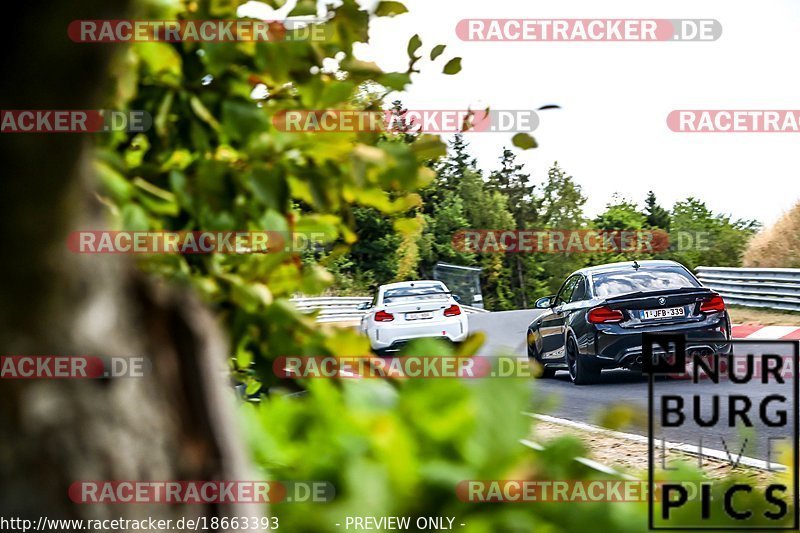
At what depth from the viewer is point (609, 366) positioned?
1168 cm

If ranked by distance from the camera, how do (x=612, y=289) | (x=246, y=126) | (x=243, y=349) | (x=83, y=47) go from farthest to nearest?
(x=612, y=289) → (x=243, y=349) → (x=246, y=126) → (x=83, y=47)

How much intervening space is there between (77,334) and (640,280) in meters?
11.4

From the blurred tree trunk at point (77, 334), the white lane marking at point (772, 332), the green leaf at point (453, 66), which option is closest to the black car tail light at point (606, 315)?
the white lane marking at point (772, 332)

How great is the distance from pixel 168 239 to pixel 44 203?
3.43ft

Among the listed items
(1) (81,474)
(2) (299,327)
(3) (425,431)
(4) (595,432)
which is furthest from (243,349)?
(4) (595,432)

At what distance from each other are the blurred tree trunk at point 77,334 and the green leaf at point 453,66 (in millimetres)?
1356

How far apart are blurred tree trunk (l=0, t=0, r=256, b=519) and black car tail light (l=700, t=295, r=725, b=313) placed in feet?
36.6

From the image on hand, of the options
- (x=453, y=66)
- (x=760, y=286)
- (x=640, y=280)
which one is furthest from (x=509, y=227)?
(x=453, y=66)

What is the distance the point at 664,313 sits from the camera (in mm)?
11359

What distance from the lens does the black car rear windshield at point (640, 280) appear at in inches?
454

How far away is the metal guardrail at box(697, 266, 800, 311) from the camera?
2052 centimetres

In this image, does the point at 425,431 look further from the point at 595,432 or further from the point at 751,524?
the point at 595,432

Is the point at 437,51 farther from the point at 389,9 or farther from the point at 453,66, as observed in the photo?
the point at 389,9

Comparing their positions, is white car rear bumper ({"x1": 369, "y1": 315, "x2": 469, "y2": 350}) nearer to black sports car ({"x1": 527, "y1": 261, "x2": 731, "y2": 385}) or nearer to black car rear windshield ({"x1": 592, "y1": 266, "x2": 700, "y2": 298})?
black sports car ({"x1": 527, "y1": 261, "x2": 731, "y2": 385})
